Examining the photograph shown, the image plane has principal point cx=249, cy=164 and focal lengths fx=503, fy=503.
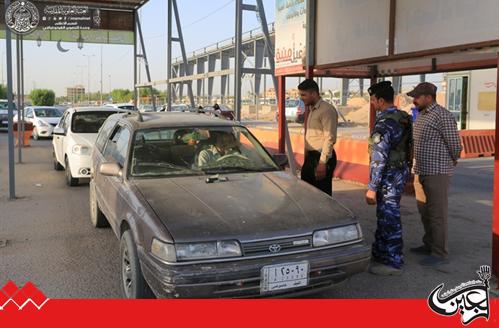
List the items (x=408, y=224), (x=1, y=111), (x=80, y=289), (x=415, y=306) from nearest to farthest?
(x=415, y=306), (x=80, y=289), (x=408, y=224), (x=1, y=111)

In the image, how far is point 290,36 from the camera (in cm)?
843

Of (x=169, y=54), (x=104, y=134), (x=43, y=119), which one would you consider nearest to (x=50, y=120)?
(x=43, y=119)

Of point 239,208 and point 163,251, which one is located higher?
point 239,208

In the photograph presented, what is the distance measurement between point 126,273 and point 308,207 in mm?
1564

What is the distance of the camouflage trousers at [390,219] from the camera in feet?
15.2

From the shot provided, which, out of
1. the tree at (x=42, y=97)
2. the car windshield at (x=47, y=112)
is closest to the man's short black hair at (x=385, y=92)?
the car windshield at (x=47, y=112)

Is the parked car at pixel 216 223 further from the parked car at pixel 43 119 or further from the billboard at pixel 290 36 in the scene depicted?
the parked car at pixel 43 119

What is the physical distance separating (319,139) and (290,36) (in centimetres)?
329

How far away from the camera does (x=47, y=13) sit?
55.9 ft

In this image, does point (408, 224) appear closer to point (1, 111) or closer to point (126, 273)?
point (126, 273)

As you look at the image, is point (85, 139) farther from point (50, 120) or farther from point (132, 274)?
point (50, 120)

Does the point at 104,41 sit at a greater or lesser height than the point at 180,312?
greater

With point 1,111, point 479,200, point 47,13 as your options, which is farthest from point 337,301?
point 1,111

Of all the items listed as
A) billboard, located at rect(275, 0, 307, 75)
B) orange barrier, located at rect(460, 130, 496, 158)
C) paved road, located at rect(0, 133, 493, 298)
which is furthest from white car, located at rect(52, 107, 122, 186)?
orange barrier, located at rect(460, 130, 496, 158)
